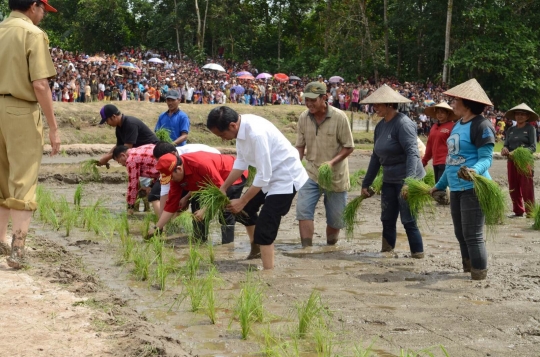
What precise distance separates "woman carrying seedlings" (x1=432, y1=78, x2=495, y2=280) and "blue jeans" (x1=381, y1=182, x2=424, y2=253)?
3.02 ft

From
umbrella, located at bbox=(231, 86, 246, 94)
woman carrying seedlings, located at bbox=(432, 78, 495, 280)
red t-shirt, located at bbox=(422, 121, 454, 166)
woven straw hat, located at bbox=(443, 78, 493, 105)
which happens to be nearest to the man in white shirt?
woman carrying seedlings, located at bbox=(432, 78, 495, 280)

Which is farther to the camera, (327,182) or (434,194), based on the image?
(327,182)

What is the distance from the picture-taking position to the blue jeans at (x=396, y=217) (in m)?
7.30

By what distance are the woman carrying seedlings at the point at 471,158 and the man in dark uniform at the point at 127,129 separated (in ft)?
15.2

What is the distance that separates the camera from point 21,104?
5.82 metres

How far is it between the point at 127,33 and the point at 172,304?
4735 centimetres

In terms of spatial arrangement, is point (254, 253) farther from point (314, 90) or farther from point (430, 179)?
point (430, 179)

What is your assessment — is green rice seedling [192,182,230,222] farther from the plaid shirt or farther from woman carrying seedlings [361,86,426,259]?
the plaid shirt

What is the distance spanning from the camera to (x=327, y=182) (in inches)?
307

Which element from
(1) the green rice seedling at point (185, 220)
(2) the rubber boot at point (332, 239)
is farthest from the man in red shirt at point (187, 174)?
(2) the rubber boot at point (332, 239)

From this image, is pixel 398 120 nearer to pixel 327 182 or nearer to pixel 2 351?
pixel 327 182

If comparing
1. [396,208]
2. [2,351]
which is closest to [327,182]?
[396,208]

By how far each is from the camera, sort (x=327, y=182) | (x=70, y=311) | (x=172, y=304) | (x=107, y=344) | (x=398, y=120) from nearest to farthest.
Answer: (x=107, y=344) → (x=70, y=311) → (x=172, y=304) → (x=398, y=120) → (x=327, y=182)

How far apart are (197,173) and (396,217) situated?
6.79 feet
